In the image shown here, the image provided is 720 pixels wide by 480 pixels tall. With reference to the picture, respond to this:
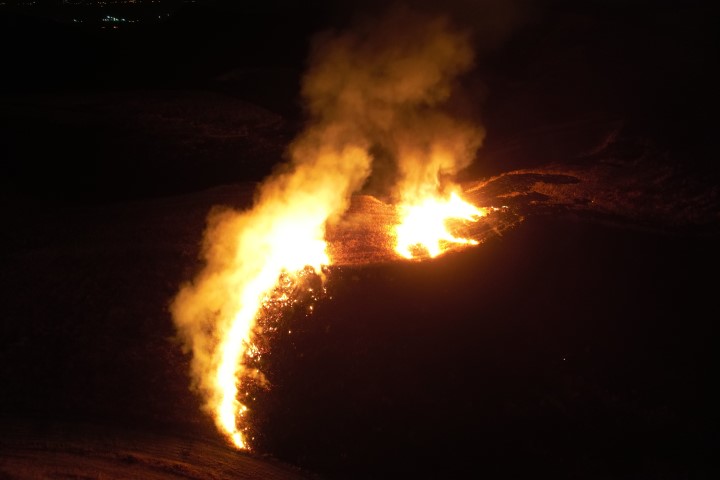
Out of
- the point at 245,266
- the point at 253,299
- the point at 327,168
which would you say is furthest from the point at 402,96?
the point at 253,299

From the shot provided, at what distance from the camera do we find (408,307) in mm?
5012

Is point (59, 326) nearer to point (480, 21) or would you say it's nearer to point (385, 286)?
point (385, 286)

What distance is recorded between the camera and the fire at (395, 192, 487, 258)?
581 cm

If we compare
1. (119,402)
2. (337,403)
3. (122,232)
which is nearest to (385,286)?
(337,403)

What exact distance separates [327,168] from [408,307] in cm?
342

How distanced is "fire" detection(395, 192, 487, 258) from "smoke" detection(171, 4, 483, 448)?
408mm

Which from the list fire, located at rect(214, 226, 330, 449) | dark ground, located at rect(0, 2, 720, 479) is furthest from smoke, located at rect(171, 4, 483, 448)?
dark ground, located at rect(0, 2, 720, 479)

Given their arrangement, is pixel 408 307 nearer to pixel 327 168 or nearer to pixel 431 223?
pixel 431 223

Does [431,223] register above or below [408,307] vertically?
above

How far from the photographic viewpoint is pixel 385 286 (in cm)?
522

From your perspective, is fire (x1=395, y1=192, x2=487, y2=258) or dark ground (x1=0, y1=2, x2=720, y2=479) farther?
fire (x1=395, y1=192, x2=487, y2=258)

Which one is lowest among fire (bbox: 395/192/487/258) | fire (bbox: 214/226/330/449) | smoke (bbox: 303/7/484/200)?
fire (bbox: 214/226/330/449)

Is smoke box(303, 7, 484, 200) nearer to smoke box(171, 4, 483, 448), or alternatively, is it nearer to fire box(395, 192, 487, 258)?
smoke box(171, 4, 483, 448)

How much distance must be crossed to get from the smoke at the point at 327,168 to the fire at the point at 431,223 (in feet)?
1.34
